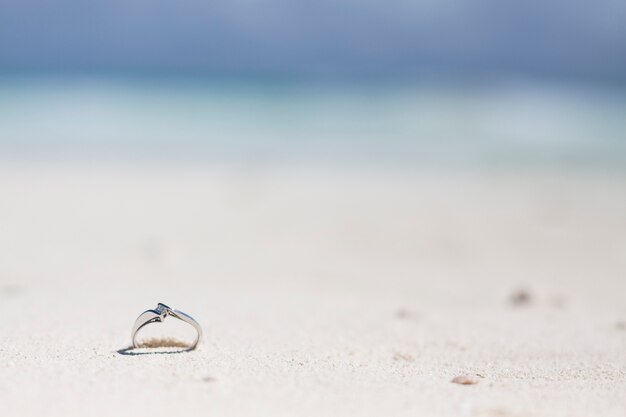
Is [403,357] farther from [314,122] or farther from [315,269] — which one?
[314,122]

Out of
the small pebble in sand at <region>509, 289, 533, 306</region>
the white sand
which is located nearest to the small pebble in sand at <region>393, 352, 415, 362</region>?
the white sand

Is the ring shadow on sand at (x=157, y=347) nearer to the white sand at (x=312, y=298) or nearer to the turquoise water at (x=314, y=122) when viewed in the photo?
the white sand at (x=312, y=298)

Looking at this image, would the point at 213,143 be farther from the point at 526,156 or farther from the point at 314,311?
the point at 314,311

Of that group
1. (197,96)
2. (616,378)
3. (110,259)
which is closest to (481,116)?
(197,96)

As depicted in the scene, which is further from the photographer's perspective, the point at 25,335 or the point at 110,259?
the point at 110,259

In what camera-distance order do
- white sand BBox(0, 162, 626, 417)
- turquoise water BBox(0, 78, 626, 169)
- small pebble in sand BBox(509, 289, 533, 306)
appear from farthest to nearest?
turquoise water BBox(0, 78, 626, 169)
small pebble in sand BBox(509, 289, 533, 306)
white sand BBox(0, 162, 626, 417)

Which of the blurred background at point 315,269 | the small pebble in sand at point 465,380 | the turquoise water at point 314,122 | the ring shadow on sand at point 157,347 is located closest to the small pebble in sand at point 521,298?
the blurred background at point 315,269

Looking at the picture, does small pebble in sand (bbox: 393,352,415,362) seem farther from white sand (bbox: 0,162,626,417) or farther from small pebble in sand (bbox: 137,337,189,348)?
small pebble in sand (bbox: 137,337,189,348)
